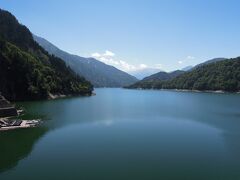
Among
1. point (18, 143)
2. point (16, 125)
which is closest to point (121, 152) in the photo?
point (18, 143)

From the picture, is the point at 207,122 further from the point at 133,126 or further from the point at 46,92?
the point at 46,92

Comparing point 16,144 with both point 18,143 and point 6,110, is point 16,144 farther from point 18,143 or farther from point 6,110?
point 6,110

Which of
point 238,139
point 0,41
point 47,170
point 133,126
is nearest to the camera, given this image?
point 47,170

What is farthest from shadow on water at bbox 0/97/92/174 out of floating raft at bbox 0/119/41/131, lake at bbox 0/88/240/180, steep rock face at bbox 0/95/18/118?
steep rock face at bbox 0/95/18/118

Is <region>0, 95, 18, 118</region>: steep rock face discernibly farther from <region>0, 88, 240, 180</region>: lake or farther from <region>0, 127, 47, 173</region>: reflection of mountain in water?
<region>0, 127, 47, 173</region>: reflection of mountain in water

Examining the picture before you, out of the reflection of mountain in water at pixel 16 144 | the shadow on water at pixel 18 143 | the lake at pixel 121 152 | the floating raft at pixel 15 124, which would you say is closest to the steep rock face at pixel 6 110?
the floating raft at pixel 15 124

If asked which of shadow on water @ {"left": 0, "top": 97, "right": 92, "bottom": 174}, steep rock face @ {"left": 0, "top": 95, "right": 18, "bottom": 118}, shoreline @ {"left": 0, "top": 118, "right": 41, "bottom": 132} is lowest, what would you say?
shadow on water @ {"left": 0, "top": 97, "right": 92, "bottom": 174}

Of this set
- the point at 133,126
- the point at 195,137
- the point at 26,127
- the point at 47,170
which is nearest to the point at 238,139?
the point at 195,137

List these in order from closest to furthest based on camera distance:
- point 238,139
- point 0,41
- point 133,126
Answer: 1. point 238,139
2. point 133,126
3. point 0,41

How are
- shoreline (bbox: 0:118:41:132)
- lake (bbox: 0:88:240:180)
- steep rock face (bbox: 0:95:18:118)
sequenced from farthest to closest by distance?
steep rock face (bbox: 0:95:18:118)
shoreline (bbox: 0:118:41:132)
lake (bbox: 0:88:240:180)
